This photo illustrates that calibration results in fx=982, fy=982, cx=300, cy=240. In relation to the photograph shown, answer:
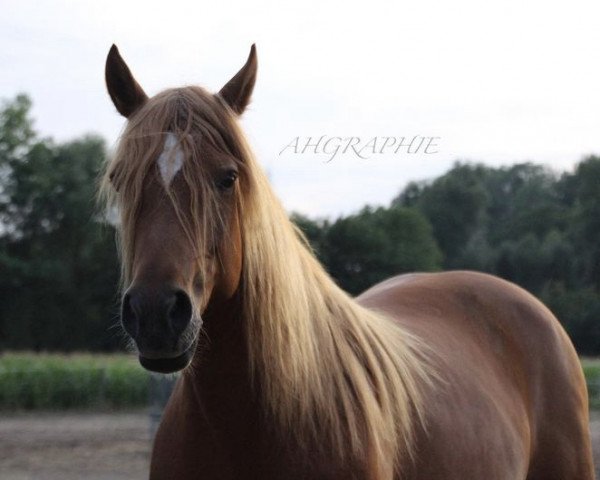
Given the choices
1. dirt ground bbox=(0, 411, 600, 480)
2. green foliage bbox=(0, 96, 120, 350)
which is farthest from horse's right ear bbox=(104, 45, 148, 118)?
green foliage bbox=(0, 96, 120, 350)

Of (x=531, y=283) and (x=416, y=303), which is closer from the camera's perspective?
(x=416, y=303)

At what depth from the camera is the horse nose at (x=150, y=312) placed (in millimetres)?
2299

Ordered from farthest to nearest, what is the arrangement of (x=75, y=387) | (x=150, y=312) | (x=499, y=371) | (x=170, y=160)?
(x=75, y=387), (x=499, y=371), (x=170, y=160), (x=150, y=312)

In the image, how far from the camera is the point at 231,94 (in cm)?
287

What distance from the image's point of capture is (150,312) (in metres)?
2.30

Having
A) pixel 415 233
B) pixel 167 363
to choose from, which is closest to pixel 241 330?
pixel 167 363

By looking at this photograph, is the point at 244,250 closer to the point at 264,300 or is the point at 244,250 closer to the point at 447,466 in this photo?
the point at 264,300

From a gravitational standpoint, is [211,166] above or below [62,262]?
above

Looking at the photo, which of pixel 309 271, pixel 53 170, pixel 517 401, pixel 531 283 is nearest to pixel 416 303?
pixel 517 401

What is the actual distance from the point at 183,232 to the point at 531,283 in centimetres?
2511

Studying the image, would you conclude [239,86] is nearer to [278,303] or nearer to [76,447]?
[278,303]

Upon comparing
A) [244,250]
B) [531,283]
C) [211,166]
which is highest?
[211,166]

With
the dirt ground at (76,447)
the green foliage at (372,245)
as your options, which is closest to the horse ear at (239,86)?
the green foliage at (372,245)

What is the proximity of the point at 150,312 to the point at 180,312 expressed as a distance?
9cm
